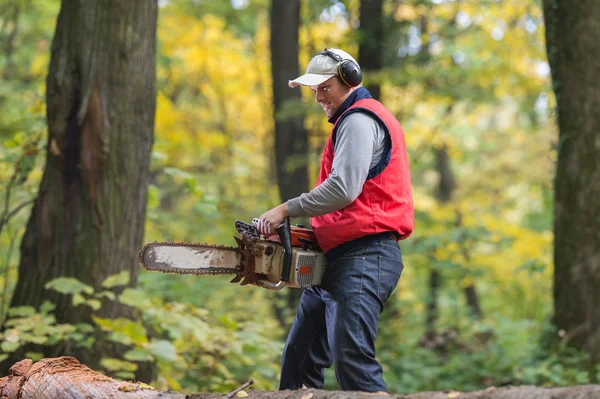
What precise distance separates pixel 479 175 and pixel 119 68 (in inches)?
432

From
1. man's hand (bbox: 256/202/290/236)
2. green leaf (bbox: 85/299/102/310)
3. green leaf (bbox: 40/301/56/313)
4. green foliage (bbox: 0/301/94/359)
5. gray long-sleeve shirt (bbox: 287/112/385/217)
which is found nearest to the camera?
gray long-sleeve shirt (bbox: 287/112/385/217)

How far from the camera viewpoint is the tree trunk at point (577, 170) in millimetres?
5969

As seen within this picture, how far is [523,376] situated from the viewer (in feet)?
19.4

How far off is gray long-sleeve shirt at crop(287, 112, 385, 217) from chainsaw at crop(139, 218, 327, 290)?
0.17m

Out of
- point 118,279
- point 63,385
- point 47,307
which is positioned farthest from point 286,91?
point 63,385

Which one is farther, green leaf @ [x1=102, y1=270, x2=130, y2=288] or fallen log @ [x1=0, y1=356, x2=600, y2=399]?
green leaf @ [x1=102, y1=270, x2=130, y2=288]

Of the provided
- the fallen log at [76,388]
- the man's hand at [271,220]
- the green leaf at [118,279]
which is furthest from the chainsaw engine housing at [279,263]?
the green leaf at [118,279]

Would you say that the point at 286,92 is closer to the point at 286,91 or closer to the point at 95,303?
the point at 286,91

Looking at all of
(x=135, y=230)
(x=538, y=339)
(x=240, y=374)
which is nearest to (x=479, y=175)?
(x=538, y=339)

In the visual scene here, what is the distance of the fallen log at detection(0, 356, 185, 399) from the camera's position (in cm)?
258

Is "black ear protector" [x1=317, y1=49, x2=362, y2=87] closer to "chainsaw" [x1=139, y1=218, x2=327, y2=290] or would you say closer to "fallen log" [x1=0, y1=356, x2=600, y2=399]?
"chainsaw" [x1=139, y1=218, x2=327, y2=290]

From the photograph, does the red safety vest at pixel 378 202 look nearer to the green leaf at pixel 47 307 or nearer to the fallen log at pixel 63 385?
the fallen log at pixel 63 385

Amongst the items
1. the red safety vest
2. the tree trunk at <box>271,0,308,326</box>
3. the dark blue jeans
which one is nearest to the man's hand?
the red safety vest

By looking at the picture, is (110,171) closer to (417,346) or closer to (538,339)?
(538,339)
